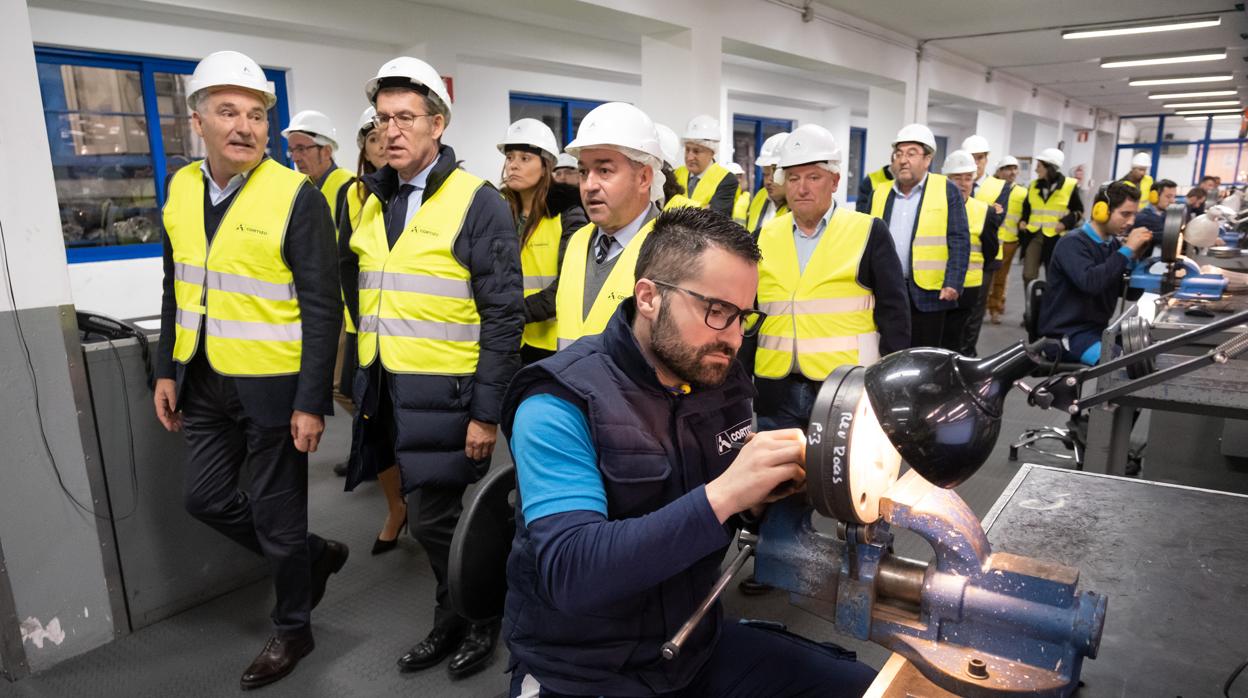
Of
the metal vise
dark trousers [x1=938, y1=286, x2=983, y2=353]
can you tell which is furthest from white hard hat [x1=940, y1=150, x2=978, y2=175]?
the metal vise

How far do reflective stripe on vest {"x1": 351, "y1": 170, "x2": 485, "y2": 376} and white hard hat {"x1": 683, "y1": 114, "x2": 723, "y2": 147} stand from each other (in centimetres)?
324

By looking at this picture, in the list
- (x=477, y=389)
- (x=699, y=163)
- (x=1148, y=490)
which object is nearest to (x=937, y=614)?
(x=1148, y=490)

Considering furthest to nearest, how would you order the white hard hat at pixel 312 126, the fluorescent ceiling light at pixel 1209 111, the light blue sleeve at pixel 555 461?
1. the fluorescent ceiling light at pixel 1209 111
2. the white hard hat at pixel 312 126
3. the light blue sleeve at pixel 555 461

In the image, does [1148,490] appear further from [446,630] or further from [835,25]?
[835,25]

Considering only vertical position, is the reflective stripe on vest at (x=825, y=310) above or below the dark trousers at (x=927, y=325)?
above

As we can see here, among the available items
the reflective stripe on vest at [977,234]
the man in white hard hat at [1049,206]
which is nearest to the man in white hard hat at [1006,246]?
the man in white hard hat at [1049,206]

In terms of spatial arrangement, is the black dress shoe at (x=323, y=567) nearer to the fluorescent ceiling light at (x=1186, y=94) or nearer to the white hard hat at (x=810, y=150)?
the white hard hat at (x=810, y=150)

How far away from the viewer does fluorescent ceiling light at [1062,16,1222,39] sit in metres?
7.61

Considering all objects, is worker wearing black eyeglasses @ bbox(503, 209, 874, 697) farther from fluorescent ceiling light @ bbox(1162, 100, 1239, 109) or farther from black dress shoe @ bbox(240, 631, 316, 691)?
fluorescent ceiling light @ bbox(1162, 100, 1239, 109)

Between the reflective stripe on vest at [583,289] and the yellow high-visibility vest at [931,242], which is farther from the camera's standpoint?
the yellow high-visibility vest at [931,242]

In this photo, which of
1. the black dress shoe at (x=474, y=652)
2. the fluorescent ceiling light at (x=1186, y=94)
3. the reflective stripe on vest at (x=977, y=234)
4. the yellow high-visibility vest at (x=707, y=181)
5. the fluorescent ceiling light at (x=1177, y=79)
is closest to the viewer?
the black dress shoe at (x=474, y=652)

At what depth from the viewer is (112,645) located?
230 cm

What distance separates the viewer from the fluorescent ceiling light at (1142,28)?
7.61 m

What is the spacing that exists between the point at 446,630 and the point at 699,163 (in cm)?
364
